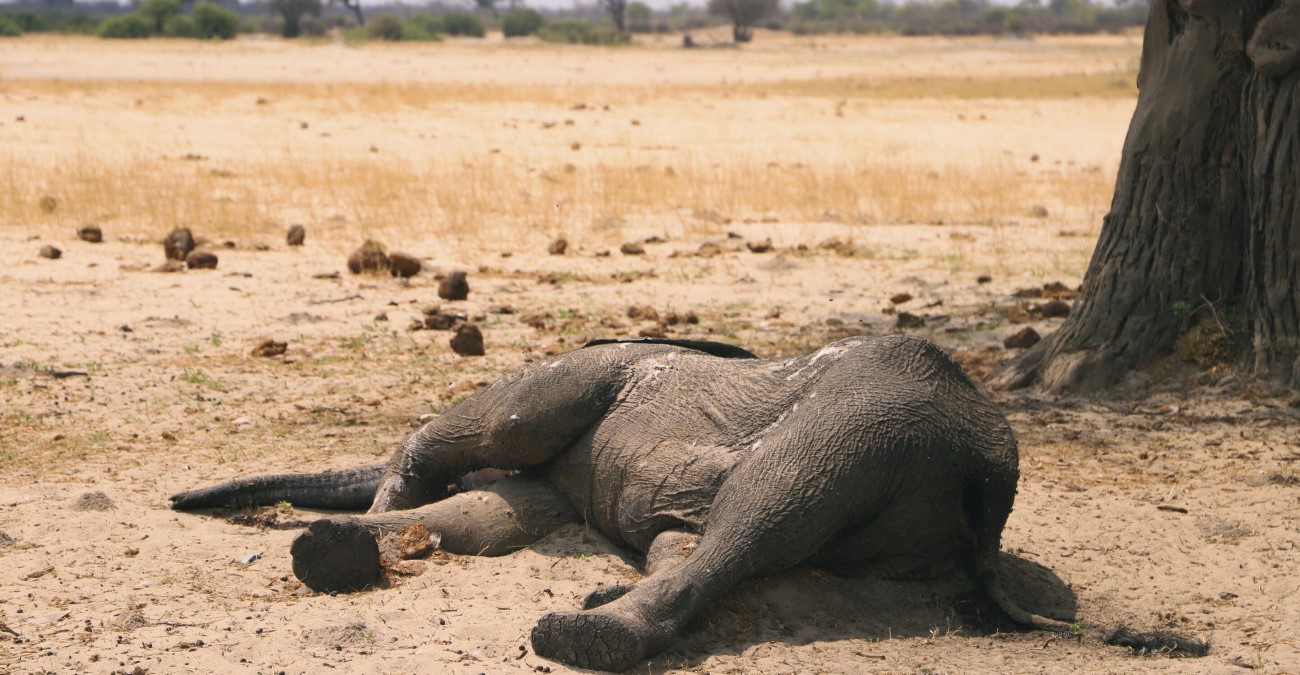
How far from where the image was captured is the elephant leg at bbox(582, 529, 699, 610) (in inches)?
147

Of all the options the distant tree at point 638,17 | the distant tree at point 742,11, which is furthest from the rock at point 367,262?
the distant tree at point 638,17

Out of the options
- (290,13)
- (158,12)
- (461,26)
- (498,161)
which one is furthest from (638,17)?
(498,161)

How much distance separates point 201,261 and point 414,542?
21.0ft

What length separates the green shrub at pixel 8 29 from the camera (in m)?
46.9

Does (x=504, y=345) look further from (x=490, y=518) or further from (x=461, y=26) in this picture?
(x=461, y=26)

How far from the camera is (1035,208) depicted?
13.9m

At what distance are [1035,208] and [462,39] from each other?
50.8 m

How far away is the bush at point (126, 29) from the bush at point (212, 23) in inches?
76.7

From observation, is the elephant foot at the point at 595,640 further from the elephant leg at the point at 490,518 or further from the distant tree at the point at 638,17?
the distant tree at the point at 638,17

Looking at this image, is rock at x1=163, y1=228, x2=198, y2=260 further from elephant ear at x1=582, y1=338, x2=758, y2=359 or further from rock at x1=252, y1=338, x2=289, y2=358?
elephant ear at x1=582, y1=338, x2=758, y2=359

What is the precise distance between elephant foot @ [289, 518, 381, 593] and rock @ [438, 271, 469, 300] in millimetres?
5298

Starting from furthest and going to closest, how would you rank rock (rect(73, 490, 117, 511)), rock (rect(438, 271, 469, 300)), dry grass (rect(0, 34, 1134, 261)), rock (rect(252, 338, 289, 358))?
dry grass (rect(0, 34, 1134, 261)), rock (rect(438, 271, 469, 300)), rock (rect(252, 338, 289, 358)), rock (rect(73, 490, 117, 511))

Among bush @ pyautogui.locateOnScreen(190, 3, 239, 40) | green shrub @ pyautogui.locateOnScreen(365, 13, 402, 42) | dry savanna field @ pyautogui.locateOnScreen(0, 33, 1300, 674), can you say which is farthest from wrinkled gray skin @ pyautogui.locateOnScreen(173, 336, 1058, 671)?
bush @ pyautogui.locateOnScreen(190, 3, 239, 40)

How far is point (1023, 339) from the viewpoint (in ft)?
25.4
